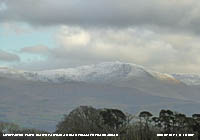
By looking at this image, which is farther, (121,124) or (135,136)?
(121,124)

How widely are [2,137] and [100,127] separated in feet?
97.2

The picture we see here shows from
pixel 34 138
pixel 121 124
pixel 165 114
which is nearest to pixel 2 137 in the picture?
pixel 34 138

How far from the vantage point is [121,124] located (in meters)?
173

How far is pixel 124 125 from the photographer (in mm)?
166625

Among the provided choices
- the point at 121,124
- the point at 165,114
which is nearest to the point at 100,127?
the point at 121,124

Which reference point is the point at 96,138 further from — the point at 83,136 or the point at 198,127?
the point at 198,127

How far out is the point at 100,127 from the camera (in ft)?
538

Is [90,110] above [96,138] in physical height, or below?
above

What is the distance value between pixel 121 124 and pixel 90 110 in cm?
1179

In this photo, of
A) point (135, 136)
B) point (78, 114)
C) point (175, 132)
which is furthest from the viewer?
point (78, 114)

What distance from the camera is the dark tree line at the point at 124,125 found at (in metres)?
147

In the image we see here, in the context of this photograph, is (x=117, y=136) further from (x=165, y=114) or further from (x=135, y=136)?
(x=165, y=114)

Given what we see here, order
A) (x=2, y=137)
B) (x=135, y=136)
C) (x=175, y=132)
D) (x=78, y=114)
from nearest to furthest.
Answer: (x=135, y=136) → (x=175, y=132) → (x=2, y=137) → (x=78, y=114)

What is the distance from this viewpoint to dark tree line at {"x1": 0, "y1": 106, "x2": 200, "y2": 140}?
146625mm
